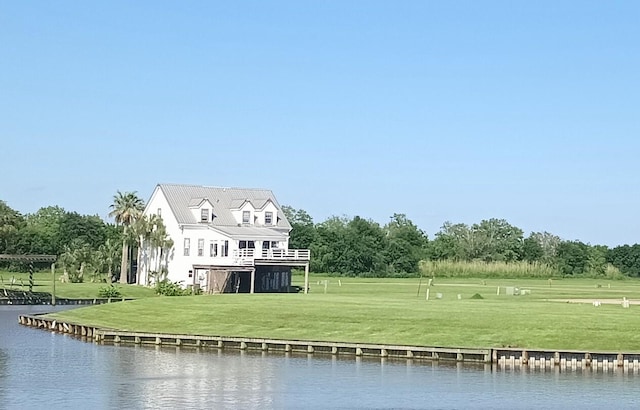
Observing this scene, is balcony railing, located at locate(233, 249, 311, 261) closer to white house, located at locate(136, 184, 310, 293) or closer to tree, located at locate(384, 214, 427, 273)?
white house, located at locate(136, 184, 310, 293)

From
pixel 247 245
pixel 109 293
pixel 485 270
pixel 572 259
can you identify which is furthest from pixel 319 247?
pixel 109 293

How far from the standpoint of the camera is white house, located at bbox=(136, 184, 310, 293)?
10288 cm

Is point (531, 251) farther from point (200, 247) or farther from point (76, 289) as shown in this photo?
point (76, 289)

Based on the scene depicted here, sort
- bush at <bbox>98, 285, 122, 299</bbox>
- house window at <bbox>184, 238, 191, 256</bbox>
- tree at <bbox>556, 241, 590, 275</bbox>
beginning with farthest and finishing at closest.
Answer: tree at <bbox>556, 241, 590, 275</bbox> → house window at <bbox>184, 238, 191, 256</bbox> → bush at <bbox>98, 285, 122, 299</bbox>

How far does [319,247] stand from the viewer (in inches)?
6299

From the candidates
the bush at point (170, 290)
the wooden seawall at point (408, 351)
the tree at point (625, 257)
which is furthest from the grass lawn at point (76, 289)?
→ the tree at point (625, 257)

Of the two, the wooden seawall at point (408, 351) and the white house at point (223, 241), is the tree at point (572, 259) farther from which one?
the wooden seawall at point (408, 351)

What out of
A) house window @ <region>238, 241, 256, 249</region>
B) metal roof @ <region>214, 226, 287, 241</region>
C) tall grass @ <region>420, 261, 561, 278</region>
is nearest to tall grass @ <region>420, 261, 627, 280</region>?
tall grass @ <region>420, 261, 561, 278</region>

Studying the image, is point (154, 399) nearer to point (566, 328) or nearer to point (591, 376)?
point (591, 376)

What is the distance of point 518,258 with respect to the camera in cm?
19262

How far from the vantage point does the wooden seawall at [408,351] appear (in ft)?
182

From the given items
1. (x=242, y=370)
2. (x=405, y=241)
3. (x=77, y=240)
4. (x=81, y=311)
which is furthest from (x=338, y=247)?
(x=242, y=370)

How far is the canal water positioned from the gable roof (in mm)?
49616

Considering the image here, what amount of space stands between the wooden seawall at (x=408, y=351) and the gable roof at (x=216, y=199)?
1642 inches
